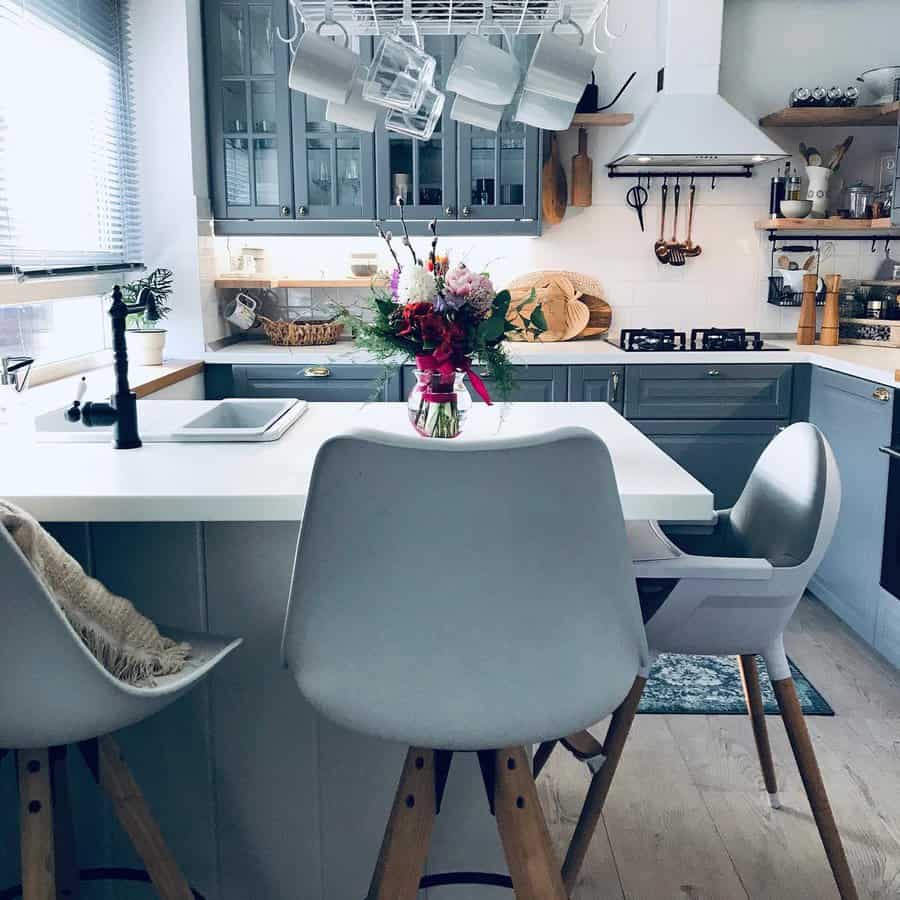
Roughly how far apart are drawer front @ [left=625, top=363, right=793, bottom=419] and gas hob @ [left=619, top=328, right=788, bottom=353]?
0.11 metres

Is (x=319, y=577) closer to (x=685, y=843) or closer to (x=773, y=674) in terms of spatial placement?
(x=773, y=674)

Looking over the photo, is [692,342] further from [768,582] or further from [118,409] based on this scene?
[118,409]

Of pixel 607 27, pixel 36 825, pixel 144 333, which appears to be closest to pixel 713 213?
pixel 607 27

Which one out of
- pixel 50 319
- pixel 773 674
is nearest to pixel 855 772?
pixel 773 674

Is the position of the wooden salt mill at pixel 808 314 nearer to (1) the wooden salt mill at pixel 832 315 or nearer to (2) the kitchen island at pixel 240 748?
(1) the wooden salt mill at pixel 832 315

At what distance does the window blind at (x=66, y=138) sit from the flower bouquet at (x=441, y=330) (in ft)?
5.39

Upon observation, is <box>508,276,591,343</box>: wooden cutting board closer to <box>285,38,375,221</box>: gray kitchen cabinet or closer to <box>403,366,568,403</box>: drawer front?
<box>403,366,568,403</box>: drawer front

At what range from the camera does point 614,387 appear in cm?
402

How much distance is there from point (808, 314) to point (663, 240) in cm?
74

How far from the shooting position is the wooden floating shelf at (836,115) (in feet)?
13.4

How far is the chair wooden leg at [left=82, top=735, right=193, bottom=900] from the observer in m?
1.47

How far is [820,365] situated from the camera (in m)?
3.85

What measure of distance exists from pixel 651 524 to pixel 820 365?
2.09 m

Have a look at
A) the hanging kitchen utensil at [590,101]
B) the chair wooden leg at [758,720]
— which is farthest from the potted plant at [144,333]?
the chair wooden leg at [758,720]
